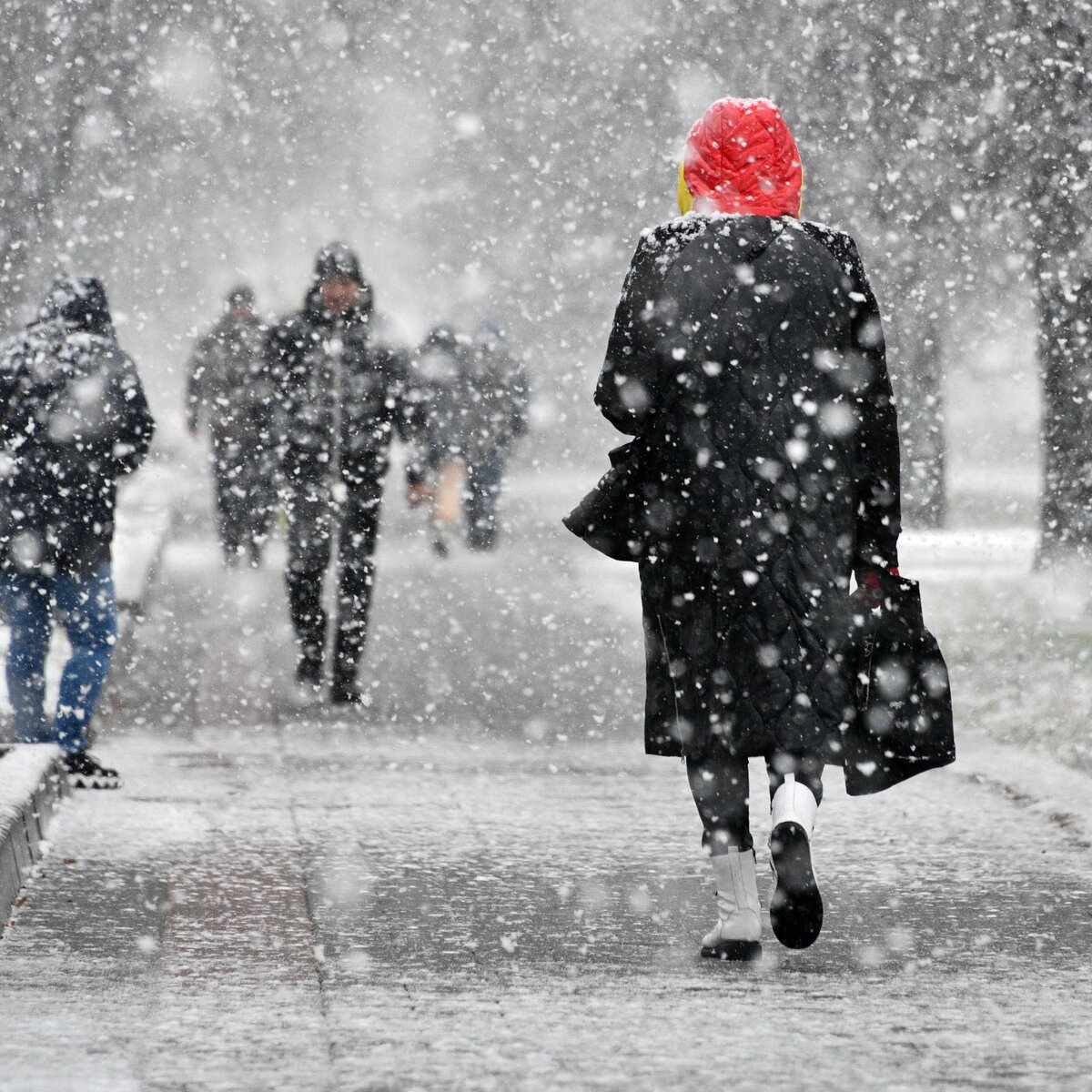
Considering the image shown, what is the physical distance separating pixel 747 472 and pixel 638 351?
1.10 feet

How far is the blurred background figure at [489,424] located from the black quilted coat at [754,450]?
543 inches

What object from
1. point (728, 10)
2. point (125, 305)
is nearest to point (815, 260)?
point (728, 10)

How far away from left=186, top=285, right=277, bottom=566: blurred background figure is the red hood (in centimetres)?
1008

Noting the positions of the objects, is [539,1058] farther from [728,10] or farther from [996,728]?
[728,10]

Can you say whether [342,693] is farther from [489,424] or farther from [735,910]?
[489,424]

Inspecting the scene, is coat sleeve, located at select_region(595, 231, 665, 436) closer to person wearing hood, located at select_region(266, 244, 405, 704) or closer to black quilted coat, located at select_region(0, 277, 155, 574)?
black quilted coat, located at select_region(0, 277, 155, 574)

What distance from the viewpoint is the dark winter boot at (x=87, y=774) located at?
7.27 meters

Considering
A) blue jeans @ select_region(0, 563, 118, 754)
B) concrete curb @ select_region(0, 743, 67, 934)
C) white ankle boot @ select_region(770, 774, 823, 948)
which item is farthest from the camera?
blue jeans @ select_region(0, 563, 118, 754)

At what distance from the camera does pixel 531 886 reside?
5.69 m

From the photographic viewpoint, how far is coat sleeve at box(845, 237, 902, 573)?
15.3ft

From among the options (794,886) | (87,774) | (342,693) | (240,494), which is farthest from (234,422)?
(794,886)

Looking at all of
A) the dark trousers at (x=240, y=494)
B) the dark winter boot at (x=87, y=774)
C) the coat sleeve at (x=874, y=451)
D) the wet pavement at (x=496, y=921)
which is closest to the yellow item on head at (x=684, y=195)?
the coat sleeve at (x=874, y=451)

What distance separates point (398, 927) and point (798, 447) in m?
1.50

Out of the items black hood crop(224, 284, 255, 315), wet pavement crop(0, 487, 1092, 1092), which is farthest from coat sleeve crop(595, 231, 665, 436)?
→ black hood crop(224, 284, 255, 315)
